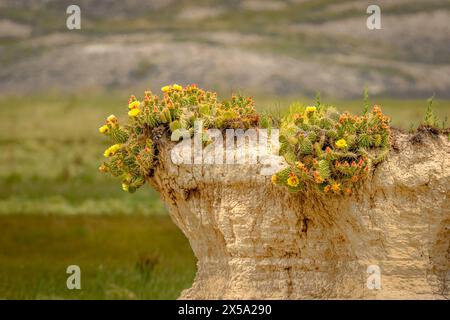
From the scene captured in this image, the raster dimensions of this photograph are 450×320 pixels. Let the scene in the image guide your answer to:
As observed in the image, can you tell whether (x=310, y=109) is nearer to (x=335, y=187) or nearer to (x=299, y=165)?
(x=299, y=165)

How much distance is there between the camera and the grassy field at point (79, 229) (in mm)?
22516

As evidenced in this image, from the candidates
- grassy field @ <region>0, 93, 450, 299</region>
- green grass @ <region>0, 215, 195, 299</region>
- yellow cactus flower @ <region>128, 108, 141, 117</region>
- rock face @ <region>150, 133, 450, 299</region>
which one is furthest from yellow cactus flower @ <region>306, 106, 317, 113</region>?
green grass @ <region>0, 215, 195, 299</region>

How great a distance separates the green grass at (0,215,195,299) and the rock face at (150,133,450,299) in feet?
26.3

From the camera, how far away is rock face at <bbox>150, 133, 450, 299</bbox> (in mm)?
10383

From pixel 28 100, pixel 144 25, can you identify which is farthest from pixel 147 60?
pixel 144 25

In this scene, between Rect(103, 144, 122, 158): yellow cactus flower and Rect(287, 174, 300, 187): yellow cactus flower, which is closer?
Rect(287, 174, 300, 187): yellow cactus flower

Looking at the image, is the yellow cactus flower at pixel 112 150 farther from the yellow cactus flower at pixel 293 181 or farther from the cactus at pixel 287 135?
the yellow cactus flower at pixel 293 181

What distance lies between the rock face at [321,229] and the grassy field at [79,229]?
4.26ft

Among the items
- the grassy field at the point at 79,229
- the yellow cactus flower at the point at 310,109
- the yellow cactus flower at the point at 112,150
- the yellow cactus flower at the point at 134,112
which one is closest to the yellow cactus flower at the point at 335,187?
the yellow cactus flower at the point at 310,109

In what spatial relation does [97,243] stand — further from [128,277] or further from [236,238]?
[236,238]

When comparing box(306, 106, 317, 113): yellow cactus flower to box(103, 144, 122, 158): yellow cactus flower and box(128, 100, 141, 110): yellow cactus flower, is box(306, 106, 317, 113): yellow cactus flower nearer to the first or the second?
box(128, 100, 141, 110): yellow cactus flower

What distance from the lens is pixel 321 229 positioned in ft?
35.8

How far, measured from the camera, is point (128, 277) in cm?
2420

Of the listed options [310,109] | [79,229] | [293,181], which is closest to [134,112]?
[310,109]
